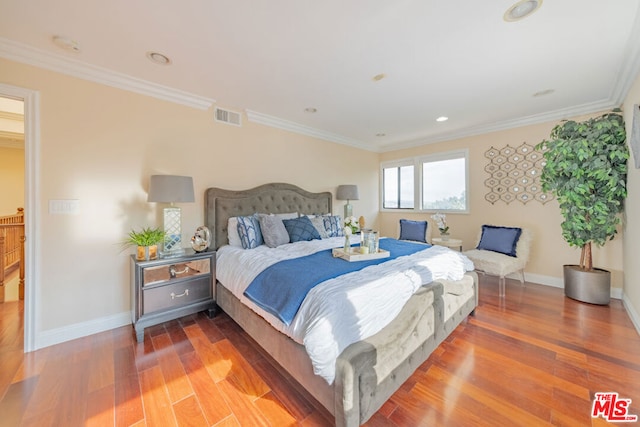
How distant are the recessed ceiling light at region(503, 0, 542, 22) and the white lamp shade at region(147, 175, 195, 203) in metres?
3.08

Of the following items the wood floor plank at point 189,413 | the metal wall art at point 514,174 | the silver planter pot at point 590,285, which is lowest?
the wood floor plank at point 189,413

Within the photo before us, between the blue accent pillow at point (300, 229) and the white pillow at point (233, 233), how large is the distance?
2.01 feet

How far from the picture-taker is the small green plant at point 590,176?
9.00ft

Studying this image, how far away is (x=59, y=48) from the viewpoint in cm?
209

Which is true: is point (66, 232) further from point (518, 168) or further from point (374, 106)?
point (518, 168)

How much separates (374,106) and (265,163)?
177cm

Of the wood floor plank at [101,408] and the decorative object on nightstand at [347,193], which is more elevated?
the decorative object on nightstand at [347,193]

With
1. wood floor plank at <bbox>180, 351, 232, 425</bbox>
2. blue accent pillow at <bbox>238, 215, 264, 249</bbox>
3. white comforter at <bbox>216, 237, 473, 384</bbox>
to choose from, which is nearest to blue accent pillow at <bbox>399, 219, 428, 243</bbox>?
white comforter at <bbox>216, 237, 473, 384</bbox>

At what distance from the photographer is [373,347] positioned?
1398mm

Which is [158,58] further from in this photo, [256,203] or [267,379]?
[267,379]

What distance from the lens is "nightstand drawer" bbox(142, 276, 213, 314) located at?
7.64 feet

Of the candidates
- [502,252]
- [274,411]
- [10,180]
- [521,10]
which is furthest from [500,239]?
[10,180]

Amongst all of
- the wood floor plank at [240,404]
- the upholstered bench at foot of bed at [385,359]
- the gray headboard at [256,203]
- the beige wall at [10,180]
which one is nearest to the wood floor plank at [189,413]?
the wood floor plank at [240,404]

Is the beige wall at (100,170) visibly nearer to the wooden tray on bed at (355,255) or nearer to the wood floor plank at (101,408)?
the wood floor plank at (101,408)
